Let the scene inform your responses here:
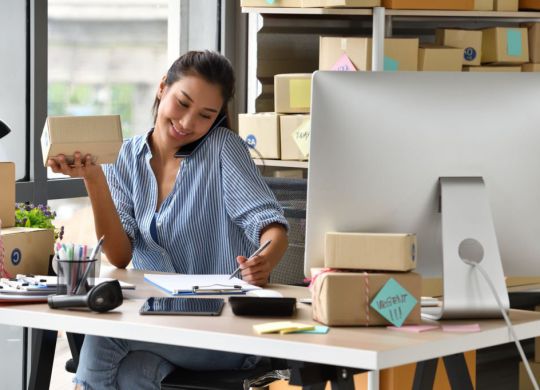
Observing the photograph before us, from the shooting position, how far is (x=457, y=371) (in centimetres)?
209

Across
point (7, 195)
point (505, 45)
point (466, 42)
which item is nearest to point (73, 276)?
point (7, 195)

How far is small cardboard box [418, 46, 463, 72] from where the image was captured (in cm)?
348

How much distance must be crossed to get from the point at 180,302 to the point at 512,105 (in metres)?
0.79

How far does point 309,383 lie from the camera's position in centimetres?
179

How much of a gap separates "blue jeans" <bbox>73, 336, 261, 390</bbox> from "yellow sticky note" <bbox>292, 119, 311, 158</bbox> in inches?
52.7

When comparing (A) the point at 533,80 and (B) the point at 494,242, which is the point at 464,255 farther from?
(A) the point at 533,80

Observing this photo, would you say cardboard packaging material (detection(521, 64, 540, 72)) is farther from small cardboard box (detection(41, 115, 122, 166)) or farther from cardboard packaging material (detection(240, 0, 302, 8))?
small cardboard box (detection(41, 115, 122, 166))

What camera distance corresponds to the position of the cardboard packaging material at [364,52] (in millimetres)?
3406

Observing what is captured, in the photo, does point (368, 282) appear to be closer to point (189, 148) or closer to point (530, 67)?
point (189, 148)

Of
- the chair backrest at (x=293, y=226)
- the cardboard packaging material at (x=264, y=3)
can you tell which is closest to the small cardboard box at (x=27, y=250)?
the chair backrest at (x=293, y=226)

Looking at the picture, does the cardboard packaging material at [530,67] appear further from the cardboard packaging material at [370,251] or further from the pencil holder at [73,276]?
the pencil holder at [73,276]

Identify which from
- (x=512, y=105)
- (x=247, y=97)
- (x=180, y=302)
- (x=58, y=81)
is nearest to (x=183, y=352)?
(x=180, y=302)

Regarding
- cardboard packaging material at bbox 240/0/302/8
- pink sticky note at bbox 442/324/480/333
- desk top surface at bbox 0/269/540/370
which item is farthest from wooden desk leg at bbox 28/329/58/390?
cardboard packaging material at bbox 240/0/302/8

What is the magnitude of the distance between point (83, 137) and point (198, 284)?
17.2 inches
